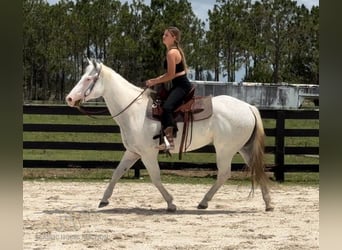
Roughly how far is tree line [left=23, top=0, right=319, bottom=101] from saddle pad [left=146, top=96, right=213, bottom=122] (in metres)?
26.3

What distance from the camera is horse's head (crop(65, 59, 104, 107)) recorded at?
5.24 meters

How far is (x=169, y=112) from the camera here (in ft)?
17.5

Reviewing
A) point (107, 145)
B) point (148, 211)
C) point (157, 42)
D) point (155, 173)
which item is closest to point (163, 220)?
point (148, 211)

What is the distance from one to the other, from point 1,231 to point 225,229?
3978 millimetres

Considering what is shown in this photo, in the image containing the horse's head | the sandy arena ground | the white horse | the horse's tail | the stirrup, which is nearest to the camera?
the sandy arena ground

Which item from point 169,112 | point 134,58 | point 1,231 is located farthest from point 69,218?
point 134,58

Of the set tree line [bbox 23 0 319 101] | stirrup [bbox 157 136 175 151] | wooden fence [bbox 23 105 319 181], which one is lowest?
wooden fence [bbox 23 105 319 181]

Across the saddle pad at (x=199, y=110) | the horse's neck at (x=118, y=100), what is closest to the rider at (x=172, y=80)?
the saddle pad at (x=199, y=110)

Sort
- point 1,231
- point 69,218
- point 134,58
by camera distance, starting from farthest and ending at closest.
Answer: point 134,58 < point 69,218 < point 1,231

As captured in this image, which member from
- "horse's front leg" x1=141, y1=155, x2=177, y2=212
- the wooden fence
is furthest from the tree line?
"horse's front leg" x1=141, y1=155, x2=177, y2=212

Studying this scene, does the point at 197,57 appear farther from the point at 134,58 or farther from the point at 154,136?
the point at 154,136

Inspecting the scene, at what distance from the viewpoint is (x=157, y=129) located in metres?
5.50

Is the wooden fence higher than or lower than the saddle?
lower

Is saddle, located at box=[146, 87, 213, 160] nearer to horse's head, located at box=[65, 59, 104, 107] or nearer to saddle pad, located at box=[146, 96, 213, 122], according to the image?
saddle pad, located at box=[146, 96, 213, 122]
